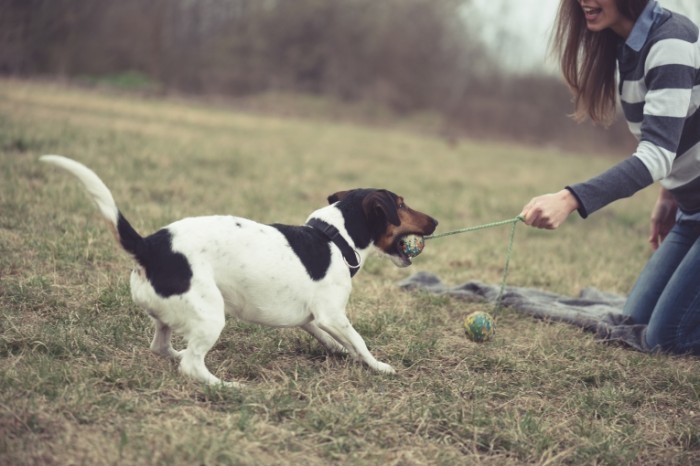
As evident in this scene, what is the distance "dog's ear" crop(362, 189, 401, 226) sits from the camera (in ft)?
11.8

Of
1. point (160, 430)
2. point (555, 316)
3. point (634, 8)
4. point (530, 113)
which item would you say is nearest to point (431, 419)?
point (160, 430)

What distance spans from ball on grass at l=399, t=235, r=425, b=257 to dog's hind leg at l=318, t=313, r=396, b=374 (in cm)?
57

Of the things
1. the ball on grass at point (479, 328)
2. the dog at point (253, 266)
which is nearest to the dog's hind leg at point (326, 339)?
the dog at point (253, 266)

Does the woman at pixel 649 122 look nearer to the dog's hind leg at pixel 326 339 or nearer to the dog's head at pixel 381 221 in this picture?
the dog's head at pixel 381 221

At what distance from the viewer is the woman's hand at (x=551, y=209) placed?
127 inches

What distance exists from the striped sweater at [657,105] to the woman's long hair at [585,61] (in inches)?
5.2

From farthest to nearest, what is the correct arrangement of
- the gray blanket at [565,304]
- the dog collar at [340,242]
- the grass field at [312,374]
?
the gray blanket at [565,304] → the dog collar at [340,242] → the grass field at [312,374]

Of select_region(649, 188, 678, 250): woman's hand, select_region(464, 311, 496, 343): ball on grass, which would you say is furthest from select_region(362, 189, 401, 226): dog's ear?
select_region(649, 188, 678, 250): woman's hand

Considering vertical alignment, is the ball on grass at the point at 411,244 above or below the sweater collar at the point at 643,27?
below

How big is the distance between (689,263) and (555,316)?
91 centimetres

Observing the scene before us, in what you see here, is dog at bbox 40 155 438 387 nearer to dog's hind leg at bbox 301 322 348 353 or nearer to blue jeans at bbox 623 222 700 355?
dog's hind leg at bbox 301 322 348 353

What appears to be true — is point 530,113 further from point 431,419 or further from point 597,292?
point 431,419

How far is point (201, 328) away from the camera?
3.03m

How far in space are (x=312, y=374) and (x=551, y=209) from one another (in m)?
1.39
